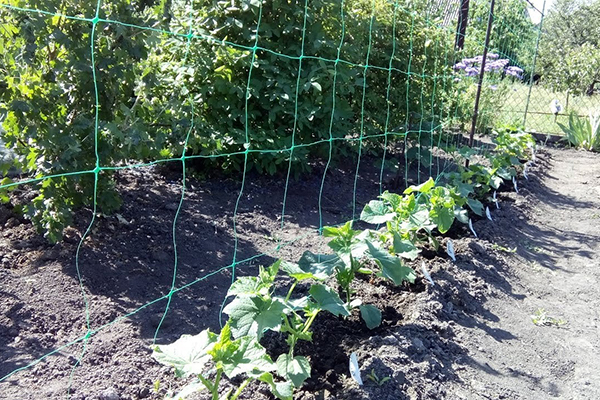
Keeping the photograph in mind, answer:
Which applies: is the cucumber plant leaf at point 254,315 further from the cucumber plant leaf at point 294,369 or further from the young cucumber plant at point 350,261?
the young cucumber plant at point 350,261

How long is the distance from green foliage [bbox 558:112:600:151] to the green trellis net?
2.32m

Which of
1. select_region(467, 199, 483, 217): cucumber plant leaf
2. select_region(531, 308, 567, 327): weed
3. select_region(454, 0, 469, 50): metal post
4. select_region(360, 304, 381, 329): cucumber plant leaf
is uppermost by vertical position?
select_region(454, 0, 469, 50): metal post

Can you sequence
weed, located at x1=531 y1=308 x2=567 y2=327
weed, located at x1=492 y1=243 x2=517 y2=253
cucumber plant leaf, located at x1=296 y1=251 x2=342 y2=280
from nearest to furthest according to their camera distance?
cucumber plant leaf, located at x1=296 y1=251 x2=342 y2=280 < weed, located at x1=531 y1=308 x2=567 y2=327 < weed, located at x1=492 y1=243 x2=517 y2=253

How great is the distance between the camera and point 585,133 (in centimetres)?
902

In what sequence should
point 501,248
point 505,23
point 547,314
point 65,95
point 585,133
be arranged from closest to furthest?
1. point 65,95
2. point 547,314
3. point 501,248
4. point 585,133
5. point 505,23

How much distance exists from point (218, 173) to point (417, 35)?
2.50 m

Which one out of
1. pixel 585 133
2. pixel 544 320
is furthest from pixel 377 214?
pixel 585 133

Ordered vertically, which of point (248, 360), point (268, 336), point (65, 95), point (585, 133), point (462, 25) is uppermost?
point (462, 25)

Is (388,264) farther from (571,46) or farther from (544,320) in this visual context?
(571,46)

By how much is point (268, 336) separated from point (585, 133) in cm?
802

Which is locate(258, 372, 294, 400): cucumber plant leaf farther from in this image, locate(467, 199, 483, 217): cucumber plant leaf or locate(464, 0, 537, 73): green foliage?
locate(464, 0, 537, 73): green foliage

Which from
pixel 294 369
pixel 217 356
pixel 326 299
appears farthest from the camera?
pixel 326 299

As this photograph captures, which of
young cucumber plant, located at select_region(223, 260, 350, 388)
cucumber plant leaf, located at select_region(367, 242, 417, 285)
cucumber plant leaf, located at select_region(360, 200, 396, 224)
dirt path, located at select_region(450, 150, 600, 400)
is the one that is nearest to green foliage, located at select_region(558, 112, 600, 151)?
dirt path, located at select_region(450, 150, 600, 400)

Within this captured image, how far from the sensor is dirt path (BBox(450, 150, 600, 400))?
8.70 ft
